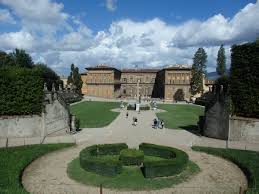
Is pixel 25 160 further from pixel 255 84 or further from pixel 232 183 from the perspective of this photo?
pixel 255 84

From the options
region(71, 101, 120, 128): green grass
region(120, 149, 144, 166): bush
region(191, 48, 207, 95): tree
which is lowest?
region(71, 101, 120, 128): green grass

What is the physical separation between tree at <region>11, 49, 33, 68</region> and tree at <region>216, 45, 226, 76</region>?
53.1 meters

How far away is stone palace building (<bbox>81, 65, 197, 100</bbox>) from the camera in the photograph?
104 metres

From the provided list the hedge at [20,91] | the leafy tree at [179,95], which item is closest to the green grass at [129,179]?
the hedge at [20,91]

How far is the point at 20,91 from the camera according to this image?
26.7 m

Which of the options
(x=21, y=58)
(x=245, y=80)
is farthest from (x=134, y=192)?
(x=21, y=58)

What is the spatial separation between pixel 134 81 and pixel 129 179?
108049mm

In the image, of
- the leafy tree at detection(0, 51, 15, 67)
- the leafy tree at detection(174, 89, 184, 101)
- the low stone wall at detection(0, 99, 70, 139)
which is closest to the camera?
the low stone wall at detection(0, 99, 70, 139)

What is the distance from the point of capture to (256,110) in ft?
82.4

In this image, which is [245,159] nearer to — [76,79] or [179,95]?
[76,79]

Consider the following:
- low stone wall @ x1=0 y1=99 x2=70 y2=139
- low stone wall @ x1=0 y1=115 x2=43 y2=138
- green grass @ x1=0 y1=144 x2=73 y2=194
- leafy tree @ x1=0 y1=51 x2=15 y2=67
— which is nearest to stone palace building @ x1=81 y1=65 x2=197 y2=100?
leafy tree @ x1=0 y1=51 x2=15 y2=67

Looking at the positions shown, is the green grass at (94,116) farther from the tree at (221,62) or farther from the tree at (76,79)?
the tree at (221,62)

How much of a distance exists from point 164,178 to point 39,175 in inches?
265

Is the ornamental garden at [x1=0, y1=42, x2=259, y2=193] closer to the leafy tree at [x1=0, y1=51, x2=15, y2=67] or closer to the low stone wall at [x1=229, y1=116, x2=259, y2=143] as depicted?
the low stone wall at [x1=229, y1=116, x2=259, y2=143]
